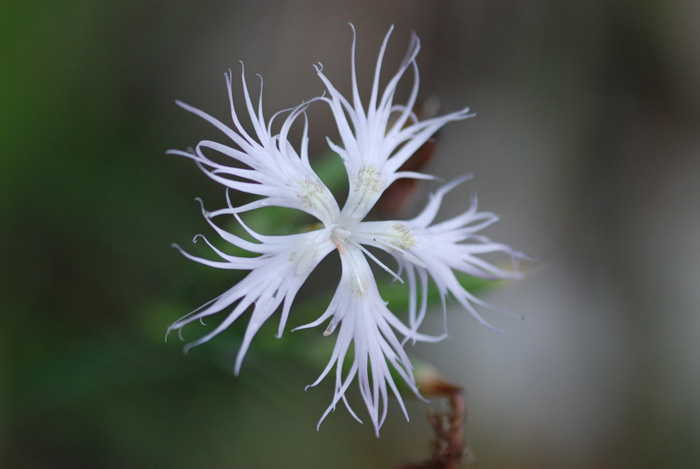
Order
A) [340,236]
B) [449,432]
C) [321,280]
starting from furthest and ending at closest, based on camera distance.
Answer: [321,280]
[449,432]
[340,236]

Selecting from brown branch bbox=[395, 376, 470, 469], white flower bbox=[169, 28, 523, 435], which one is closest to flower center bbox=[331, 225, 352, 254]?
white flower bbox=[169, 28, 523, 435]

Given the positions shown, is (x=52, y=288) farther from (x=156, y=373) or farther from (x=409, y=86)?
(x=409, y=86)

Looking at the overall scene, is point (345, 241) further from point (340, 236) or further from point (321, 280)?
point (321, 280)

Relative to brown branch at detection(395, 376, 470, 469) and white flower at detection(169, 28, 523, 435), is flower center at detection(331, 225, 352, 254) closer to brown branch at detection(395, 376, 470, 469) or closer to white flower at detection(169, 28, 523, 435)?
white flower at detection(169, 28, 523, 435)

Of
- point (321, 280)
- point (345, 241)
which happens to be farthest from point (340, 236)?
point (321, 280)

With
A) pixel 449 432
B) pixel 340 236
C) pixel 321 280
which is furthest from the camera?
pixel 321 280

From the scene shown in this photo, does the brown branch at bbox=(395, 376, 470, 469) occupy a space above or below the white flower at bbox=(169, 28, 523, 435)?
below

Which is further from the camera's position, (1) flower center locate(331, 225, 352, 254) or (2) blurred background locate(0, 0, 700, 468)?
(2) blurred background locate(0, 0, 700, 468)

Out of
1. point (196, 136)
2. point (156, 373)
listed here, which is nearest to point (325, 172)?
point (156, 373)

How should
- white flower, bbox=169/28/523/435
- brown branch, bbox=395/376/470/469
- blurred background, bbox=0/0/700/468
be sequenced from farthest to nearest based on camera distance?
blurred background, bbox=0/0/700/468 → brown branch, bbox=395/376/470/469 → white flower, bbox=169/28/523/435
